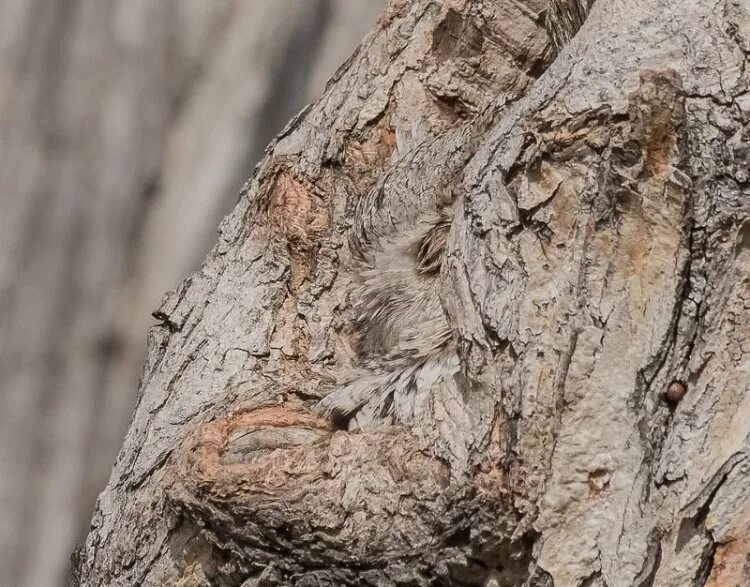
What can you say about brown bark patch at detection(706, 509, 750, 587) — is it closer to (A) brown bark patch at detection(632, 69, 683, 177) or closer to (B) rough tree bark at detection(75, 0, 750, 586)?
(B) rough tree bark at detection(75, 0, 750, 586)

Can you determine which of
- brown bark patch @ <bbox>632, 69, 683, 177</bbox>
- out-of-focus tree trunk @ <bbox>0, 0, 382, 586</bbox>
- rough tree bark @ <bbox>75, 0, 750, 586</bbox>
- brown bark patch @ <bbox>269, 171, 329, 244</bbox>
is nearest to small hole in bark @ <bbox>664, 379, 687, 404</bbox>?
rough tree bark @ <bbox>75, 0, 750, 586</bbox>

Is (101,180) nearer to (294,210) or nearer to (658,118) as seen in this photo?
(294,210)

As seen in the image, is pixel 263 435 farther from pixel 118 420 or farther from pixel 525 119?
pixel 118 420

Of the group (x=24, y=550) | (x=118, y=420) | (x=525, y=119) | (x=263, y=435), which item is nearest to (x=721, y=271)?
(x=525, y=119)

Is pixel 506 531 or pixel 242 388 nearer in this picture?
pixel 506 531

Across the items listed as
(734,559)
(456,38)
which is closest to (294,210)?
(456,38)

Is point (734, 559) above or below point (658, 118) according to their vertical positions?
below

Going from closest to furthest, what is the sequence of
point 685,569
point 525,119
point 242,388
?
point 685,569 → point 525,119 → point 242,388

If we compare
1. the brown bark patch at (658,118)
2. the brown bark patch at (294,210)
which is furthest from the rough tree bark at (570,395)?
the brown bark patch at (294,210)

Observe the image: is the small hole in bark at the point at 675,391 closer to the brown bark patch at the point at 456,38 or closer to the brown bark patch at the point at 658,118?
the brown bark patch at the point at 658,118
